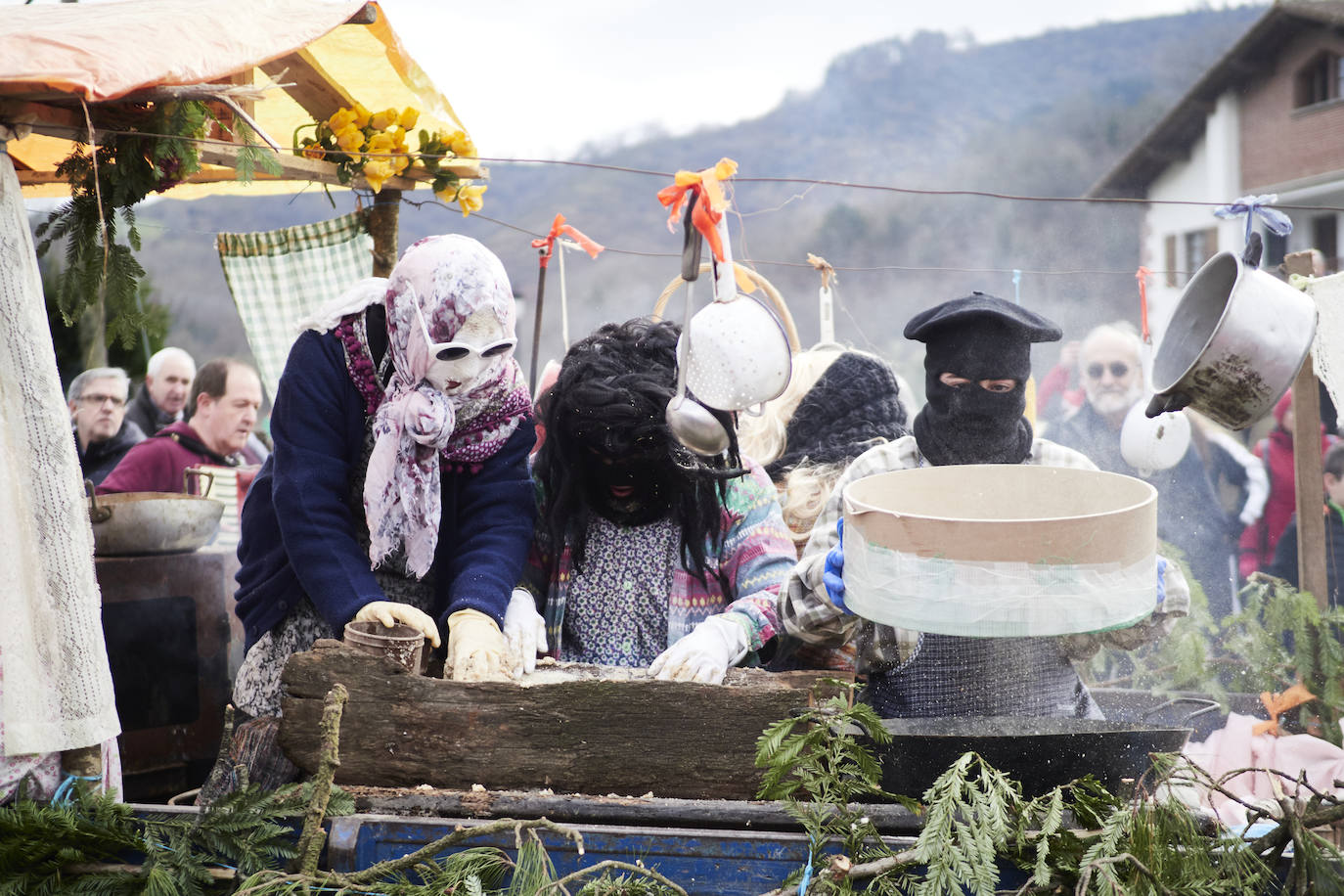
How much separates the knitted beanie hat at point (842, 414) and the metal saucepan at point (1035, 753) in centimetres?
178

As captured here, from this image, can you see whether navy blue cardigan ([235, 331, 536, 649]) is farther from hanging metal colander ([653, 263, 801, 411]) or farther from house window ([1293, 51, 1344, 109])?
house window ([1293, 51, 1344, 109])

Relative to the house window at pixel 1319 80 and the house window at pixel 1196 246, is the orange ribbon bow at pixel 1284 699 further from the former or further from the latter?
the house window at pixel 1319 80

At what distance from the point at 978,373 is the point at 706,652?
852mm

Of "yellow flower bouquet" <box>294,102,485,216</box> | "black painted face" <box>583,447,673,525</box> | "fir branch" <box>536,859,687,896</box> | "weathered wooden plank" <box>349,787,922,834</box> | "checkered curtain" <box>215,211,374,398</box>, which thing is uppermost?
"yellow flower bouquet" <box>294,102,485,216</box>

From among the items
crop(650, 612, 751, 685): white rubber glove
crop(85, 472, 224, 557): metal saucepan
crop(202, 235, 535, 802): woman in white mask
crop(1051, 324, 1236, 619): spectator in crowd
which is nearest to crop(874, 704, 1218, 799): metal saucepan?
crop(650, 612, 751, 685): white rubber glove

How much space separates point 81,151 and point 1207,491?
4.64m

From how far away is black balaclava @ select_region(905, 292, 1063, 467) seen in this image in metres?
2.37

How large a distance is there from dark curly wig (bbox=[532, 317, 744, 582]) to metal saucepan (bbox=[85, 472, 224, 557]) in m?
1.55

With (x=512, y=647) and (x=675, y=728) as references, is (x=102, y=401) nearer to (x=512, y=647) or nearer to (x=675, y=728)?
(x=512, y=647)

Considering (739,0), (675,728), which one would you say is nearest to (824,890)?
(675,728)

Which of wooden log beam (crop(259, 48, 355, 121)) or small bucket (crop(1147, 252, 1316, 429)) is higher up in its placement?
wooden log beam (crop(259, 48, 355, 121))

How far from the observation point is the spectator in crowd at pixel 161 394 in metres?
5.97

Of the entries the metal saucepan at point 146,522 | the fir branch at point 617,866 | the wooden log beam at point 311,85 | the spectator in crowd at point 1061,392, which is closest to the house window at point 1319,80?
the spectator in crowd at point 1061,392

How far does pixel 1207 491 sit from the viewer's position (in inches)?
198
